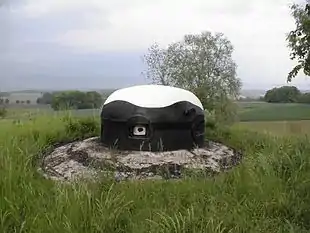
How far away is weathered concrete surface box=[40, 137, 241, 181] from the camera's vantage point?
18.1 feet

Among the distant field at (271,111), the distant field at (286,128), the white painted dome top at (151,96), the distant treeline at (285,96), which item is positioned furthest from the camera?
the distant treeline at (285,96)

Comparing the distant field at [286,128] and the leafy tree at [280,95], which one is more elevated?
the leafy tree at [280,95]

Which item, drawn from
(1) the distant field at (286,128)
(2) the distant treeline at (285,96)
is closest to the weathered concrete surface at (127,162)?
(1) the distant field at (286,128)

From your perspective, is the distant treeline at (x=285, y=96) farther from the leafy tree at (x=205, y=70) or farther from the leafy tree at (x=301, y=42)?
the leafy tree at (x=301, y=42)

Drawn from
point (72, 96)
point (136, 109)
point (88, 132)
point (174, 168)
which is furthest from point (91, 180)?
point (72, 96)

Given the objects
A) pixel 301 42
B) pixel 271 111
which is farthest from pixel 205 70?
pixel 301 42

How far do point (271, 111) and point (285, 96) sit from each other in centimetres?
151

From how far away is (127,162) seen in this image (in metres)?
5.83

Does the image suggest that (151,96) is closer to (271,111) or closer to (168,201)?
(168,201)

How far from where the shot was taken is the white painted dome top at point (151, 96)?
6279 mm

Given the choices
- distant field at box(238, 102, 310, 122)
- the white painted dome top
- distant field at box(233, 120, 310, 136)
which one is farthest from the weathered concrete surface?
distant field at box(238, 102, 310, 122)

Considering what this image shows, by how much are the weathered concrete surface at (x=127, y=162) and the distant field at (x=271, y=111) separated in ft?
19.1

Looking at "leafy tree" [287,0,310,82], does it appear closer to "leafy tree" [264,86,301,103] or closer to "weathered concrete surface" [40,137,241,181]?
"weathered concrete surface" [40,137,241,181]

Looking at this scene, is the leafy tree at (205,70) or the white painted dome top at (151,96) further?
the leafy tree at (205,70)
